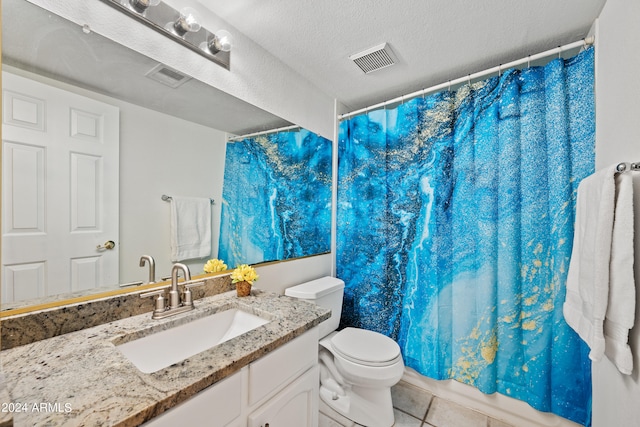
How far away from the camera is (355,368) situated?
1438 millimetres

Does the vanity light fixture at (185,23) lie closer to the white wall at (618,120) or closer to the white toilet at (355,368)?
the white toilet at (355,368)

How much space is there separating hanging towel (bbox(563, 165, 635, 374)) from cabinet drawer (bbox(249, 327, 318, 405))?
98 cm

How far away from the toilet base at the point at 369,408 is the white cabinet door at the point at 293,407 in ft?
1.96

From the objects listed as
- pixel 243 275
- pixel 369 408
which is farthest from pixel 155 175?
pixel 369 408

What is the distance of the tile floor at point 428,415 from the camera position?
152 centimetres

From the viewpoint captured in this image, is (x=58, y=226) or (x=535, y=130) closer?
(x=58, y=226)

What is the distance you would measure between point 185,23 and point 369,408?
2230 mm

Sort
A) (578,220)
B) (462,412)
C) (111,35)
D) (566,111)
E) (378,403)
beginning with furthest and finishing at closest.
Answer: (462,412) → (378,403) → (566,111) → (578,220) → (111,35)

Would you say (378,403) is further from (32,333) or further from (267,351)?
(32,333)

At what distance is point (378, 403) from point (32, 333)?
162 cm

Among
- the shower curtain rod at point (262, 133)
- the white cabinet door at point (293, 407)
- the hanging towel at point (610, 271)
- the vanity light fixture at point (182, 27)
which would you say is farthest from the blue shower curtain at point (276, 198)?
the hanging towel at point (610, 271)

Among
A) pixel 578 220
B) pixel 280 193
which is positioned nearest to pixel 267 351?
pixel 280 193

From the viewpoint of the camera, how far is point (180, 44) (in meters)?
1.13

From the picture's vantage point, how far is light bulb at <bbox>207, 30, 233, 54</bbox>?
1.21 meters
